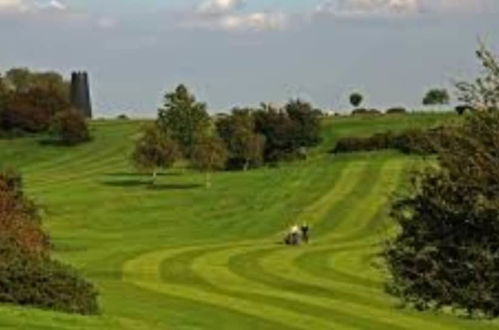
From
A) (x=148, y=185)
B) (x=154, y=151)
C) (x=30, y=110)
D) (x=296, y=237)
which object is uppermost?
(x=30, y=110)

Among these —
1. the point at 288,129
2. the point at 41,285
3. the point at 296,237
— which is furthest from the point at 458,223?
the point at 288,129

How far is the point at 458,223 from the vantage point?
22.6 metres

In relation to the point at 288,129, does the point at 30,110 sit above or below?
above

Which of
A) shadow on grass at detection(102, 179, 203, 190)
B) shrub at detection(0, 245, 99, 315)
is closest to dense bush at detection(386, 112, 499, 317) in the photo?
shrub at detection(0, 245, 99, 315)

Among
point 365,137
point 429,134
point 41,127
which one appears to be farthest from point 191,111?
point 429,134

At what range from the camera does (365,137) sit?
136m

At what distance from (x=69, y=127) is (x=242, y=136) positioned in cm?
4087

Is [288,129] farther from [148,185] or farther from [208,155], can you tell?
[148,185]

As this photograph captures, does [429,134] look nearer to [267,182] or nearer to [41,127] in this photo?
[267,182]

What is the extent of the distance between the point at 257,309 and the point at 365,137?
97.9m

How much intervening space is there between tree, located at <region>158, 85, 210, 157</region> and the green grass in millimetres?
4143

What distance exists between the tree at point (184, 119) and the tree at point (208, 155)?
187 centimetres

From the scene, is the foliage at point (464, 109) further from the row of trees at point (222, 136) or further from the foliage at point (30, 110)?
the foliage at point (30, 110)

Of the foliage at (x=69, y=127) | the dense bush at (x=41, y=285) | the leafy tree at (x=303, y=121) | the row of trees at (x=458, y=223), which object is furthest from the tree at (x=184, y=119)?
the row of trees at (x=458, y=223)
